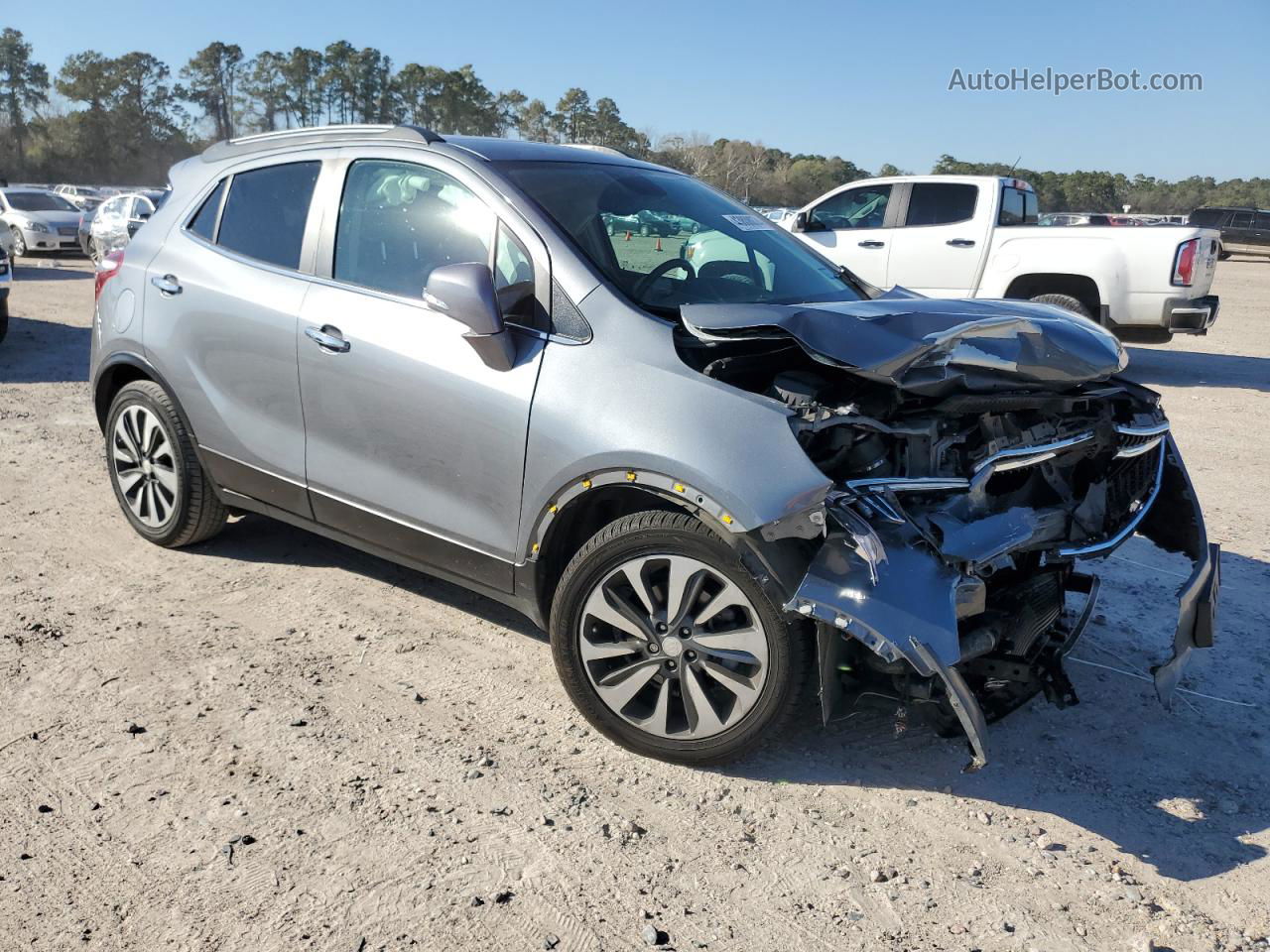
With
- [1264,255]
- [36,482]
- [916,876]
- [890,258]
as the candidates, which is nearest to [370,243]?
[916,876]

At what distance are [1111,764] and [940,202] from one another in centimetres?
953

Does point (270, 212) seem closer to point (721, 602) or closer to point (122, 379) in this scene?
point (122, 379)

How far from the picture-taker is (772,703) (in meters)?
3.00

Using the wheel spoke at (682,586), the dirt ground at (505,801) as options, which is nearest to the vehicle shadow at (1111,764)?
Result: the dirt ground at (505,801)

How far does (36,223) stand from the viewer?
24.0 m

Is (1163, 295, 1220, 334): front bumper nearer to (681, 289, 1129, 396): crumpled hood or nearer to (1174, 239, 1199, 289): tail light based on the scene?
(1174, 239, 1199, 289): tail light

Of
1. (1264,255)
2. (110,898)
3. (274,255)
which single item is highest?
(1264,255)

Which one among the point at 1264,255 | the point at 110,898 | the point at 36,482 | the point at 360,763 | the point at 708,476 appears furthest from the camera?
the point at 1264,255

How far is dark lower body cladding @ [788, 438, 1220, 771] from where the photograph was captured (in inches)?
109

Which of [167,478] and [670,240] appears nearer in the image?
[670,240]

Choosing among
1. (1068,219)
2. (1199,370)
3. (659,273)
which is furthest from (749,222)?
(1068,219)

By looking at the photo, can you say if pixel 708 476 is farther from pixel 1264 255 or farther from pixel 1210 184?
pixel 1210 184

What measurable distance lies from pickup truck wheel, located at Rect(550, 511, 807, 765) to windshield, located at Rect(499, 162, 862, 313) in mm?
883

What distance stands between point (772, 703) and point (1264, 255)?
139 ft
